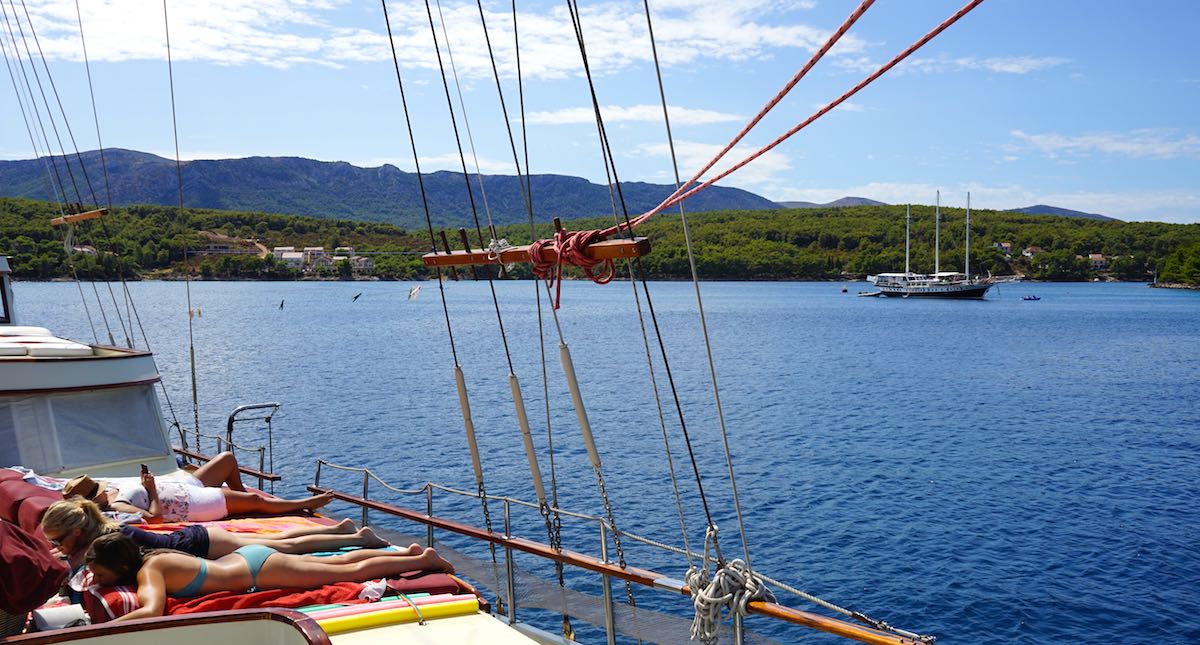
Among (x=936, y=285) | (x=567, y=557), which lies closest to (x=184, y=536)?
(x=567, y=557)

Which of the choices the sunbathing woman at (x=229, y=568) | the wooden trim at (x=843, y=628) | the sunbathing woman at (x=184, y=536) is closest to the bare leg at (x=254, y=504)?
the sunbathing woman at (x=184, y=536)

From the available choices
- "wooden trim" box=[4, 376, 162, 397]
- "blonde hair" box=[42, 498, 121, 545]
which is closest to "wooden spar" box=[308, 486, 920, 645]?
"blonde hair" box=[42, 498, 121, 545]

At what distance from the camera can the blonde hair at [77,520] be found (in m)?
6.12

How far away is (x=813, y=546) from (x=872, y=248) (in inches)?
7035

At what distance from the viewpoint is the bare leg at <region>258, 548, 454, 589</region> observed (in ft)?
20.8

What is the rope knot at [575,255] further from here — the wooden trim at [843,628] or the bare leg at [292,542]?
the wooden trim at [843,628]

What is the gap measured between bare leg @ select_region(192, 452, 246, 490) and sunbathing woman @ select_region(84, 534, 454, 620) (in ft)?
10.2

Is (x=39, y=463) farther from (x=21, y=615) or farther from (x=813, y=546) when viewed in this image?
(x=813, y=546)

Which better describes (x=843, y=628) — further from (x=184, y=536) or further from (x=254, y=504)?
(x=254, y=504)

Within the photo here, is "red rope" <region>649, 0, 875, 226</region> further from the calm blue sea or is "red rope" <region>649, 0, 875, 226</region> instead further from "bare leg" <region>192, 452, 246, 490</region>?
the calm blue sea

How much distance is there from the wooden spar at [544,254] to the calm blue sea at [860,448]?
351 inches

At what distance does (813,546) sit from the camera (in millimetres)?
18109

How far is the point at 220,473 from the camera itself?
937 cm

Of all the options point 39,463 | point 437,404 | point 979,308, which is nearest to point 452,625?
point 39,463
